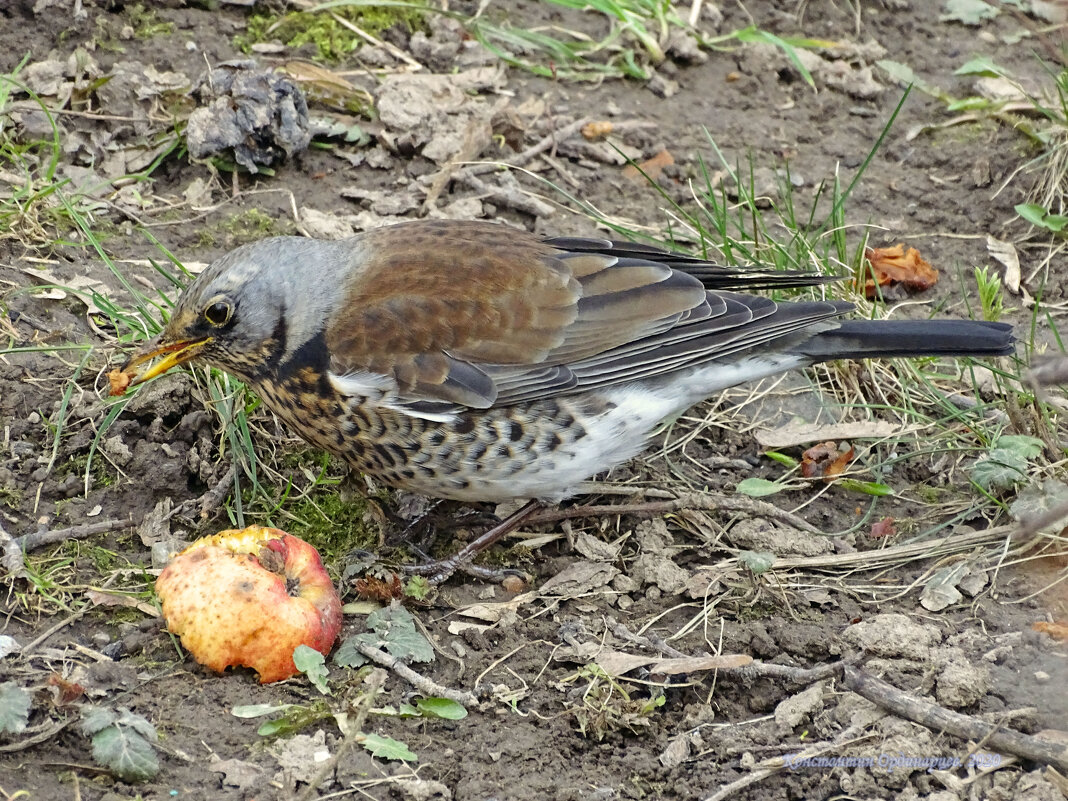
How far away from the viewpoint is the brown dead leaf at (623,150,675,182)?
6.34m

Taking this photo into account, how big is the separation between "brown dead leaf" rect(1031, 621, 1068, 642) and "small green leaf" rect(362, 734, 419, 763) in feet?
6.77

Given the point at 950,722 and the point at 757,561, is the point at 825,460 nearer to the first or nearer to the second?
the point at 757,561

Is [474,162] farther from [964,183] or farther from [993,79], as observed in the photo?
[993,79]

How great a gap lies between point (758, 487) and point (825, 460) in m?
0.38

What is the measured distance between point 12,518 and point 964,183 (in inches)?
193

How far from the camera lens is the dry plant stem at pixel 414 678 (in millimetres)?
3691

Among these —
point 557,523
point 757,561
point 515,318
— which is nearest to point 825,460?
point 757,561

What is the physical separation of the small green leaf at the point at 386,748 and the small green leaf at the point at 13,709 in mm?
925

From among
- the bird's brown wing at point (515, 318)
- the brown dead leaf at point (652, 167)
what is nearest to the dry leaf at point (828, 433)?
the bird's brown wing at point (515, 318)

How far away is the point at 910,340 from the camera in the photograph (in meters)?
4.33

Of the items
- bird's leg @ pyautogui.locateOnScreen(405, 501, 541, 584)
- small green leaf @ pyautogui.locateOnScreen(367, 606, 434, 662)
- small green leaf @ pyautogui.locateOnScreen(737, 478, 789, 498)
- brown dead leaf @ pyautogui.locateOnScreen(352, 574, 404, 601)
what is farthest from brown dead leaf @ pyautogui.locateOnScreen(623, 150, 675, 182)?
small green leaf @ pyautogui.locateOnScreen(367, 606, 434, 662)

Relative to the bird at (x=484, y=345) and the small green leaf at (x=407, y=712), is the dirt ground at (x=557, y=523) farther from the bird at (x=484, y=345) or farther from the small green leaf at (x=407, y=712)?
the bird at (x=484, y=345)

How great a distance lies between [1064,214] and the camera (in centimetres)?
586

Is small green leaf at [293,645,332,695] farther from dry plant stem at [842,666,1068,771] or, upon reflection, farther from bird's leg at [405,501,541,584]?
dry plant stem at [842,666,1068,771]
